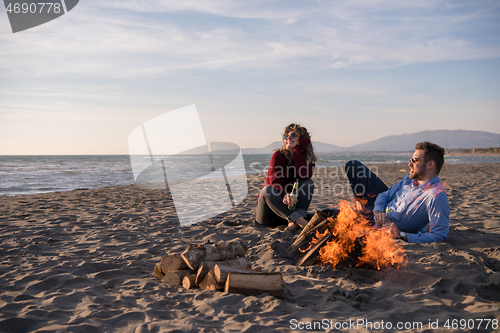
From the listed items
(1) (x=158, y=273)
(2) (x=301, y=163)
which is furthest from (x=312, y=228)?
(1) (x=158, y=273)

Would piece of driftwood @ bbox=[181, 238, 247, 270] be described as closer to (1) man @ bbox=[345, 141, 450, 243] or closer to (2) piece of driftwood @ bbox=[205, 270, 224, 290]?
(2) piece of driftwood @ bbox=[205, 270, 224, 290]

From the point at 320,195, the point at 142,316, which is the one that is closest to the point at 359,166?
the point at 142,316

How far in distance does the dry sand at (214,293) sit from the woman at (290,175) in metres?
0.49

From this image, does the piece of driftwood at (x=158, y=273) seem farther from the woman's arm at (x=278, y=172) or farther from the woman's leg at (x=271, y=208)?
the woman's arm at (x=278, y=172)

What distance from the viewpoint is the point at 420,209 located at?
396 cm

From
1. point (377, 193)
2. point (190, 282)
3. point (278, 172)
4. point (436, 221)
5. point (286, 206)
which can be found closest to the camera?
point (190, 282)

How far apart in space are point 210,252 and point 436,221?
2937mm

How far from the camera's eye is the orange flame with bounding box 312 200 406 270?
137 inches

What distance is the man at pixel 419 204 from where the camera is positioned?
12.5 ft

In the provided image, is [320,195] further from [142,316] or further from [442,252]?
[142,316]

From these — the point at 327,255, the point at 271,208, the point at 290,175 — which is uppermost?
the point at 290,175

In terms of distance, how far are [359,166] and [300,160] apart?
0.99m

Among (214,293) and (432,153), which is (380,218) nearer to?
(432,153)

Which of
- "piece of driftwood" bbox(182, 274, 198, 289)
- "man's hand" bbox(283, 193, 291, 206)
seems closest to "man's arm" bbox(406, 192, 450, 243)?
"man's hand" bbox(283, 193, 291, 206)
